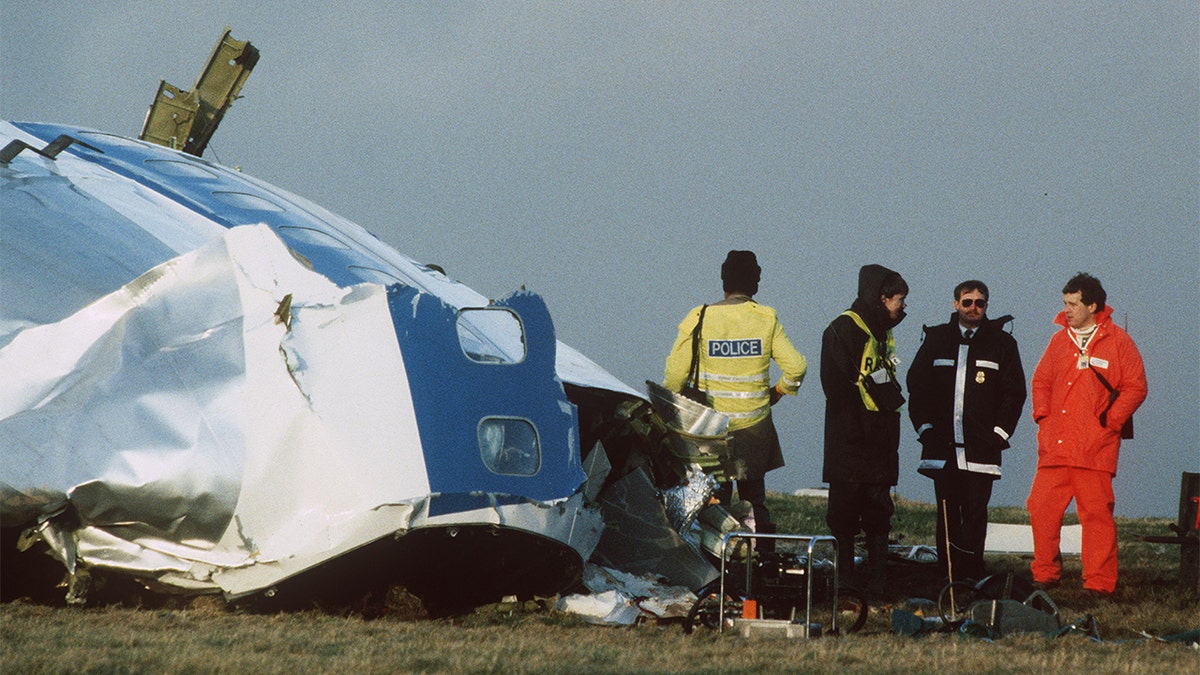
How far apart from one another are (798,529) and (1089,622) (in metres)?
4.97

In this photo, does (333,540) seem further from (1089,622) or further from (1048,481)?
(1048,481)

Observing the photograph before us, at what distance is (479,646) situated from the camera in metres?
5.80

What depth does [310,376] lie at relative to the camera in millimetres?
6453

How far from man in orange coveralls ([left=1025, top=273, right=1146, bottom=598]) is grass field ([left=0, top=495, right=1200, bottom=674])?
1.20 m

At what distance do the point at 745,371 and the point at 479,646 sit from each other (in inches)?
126

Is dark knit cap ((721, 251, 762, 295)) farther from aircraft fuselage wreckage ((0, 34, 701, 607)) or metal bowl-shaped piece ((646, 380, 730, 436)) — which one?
aircraft fuselage wreckage ((0, 34, 701, 607))

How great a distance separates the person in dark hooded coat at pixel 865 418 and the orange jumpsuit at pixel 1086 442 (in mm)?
1129

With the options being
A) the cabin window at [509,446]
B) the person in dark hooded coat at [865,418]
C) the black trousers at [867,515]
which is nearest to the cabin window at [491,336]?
the cabin window at [509,446]

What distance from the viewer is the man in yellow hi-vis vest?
8.45m

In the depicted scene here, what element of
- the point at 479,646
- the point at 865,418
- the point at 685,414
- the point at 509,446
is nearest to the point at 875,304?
the point at 865,418

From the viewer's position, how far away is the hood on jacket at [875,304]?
28.1 ft

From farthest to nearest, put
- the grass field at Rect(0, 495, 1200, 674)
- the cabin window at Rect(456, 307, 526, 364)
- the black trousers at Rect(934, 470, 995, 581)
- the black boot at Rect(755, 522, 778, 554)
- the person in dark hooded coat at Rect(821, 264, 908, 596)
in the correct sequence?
the black trousers at Rect(934, 470, 995, 581) → the person in dark hooded coat at Rect(821, 264, 908, 596) → the black boot at Rect(755, 522, 778, 554) → the cabin window at Rect(456, 307, 526, 364) → the grass field at Rect(0, 495, 1200, 674)

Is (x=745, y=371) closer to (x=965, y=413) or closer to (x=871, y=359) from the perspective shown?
(x=871, y=359)

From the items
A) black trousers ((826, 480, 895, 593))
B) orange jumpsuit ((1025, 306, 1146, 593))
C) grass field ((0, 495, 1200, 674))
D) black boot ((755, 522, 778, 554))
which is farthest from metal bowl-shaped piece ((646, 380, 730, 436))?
orange jumpsuit ((1025, 306, 1146, 593))
